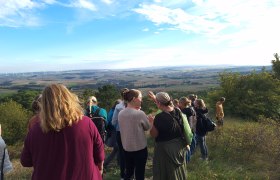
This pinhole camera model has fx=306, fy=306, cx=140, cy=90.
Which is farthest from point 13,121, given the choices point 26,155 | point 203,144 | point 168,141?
point 26,155

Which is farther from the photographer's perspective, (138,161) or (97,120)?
(97,120)

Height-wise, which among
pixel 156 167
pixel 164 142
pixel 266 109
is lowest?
pixel 266 109

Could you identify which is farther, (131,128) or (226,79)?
(226,79)

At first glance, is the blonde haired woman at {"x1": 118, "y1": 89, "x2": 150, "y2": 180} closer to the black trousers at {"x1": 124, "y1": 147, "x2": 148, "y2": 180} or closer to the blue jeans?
the black trousers at {"x1": 124, "y1": 147, "x2": 148, "y2": 180}

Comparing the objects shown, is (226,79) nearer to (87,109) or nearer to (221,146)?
(221,146)

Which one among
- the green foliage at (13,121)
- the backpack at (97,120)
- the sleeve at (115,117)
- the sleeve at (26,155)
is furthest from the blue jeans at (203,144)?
the green foliage at (13,121)

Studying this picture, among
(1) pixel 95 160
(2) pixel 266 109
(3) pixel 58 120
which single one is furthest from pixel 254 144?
(2) pixel 266 109

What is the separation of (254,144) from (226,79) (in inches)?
616

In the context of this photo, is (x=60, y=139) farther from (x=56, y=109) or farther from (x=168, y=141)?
(x=168, y=141)

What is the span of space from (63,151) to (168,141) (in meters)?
2.32

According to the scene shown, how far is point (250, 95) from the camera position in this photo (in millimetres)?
21672

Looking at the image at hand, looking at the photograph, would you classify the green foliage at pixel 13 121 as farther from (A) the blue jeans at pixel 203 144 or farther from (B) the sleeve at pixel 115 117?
(B) the sleeve at pixel 115 117

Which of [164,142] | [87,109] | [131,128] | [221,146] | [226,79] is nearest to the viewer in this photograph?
[164,142]

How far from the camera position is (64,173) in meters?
2.75
